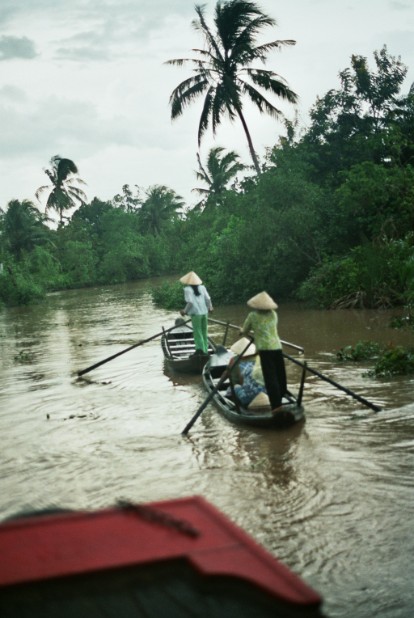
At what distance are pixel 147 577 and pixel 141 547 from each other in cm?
12

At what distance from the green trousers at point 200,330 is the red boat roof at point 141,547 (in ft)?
33.0

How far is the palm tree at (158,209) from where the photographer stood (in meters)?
65.4

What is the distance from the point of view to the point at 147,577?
80.5 inches

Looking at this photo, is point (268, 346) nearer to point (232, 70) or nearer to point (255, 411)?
point (255, 411)

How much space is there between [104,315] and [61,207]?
3044 cm

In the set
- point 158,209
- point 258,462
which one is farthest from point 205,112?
point 158,209

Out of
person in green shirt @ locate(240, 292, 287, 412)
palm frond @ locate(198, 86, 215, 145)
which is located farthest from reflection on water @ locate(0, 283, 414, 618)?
palm frond @ locate(198, 86, 215, 145)

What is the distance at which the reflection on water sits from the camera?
15.6 ft

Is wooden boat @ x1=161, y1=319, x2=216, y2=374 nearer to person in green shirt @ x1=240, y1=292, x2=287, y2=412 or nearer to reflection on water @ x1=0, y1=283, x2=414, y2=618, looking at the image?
reflection on water @ x1=0, y1=283, x2=414, y2=618

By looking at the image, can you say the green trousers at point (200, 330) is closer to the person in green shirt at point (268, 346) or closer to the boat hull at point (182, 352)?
the boat hull at point (182, 352)

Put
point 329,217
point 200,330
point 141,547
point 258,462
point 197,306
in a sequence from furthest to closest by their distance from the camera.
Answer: point 329,217 → point 200,330 → point 197,306 → point 258,462 → point 141,547

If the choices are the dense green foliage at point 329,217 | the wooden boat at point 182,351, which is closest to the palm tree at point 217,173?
the dense green foliage at point 329,217

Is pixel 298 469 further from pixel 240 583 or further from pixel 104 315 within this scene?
pixel 104 315

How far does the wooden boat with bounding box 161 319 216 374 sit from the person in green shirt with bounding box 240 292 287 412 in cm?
400
